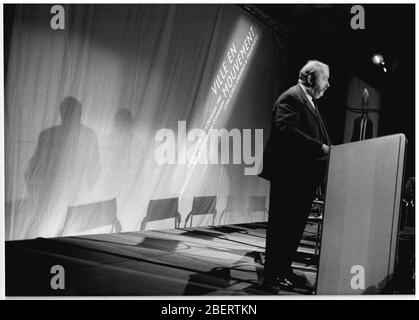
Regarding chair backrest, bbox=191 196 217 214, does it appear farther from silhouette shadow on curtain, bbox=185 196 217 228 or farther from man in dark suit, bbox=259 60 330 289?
man in dark suit, bbox=259 60 330 289

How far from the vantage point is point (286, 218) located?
225 cm

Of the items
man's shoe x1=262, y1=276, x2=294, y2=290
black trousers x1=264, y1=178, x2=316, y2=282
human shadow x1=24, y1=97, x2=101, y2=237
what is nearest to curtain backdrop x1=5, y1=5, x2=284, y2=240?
human shadow x1=24, y1=97, x2=101, y2=237

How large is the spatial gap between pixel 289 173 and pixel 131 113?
5.88ft

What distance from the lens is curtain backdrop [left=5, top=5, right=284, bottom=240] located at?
2.92m

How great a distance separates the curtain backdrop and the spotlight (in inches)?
42.6

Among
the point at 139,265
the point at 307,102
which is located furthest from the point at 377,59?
the point at 139,265

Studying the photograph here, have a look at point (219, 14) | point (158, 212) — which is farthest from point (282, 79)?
point (158, 212)

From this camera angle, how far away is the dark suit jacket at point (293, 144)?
2.21m

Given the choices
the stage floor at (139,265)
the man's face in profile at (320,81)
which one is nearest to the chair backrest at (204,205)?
the stage floor at (139,265)

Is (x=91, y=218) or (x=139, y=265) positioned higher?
(x=91, y=218)

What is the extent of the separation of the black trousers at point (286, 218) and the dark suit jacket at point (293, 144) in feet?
0.17

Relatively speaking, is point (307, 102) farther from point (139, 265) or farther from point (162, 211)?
point (162, 211)

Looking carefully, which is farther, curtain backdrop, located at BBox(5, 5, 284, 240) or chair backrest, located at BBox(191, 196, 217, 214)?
chair backrest, located at BBox(191, 196, 217, 214)

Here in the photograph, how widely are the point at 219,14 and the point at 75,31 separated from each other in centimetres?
160
